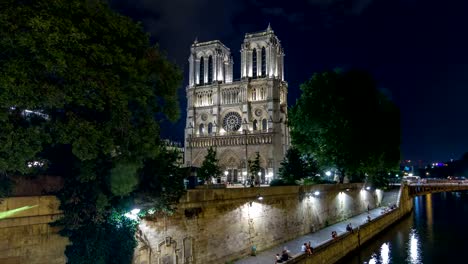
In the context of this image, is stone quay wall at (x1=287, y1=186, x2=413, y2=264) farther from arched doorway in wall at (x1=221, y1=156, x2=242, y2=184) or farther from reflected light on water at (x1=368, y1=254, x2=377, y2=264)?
arched doorway in wall at (x1=221, y1=156, x2=242, y2=184)

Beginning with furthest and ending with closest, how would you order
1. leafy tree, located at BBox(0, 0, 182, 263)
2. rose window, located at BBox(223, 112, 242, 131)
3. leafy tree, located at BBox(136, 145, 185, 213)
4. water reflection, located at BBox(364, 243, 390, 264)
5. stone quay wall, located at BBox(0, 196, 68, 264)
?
rose window, located at BBox(223, 112, 242, 131), water reflection, located at BBox(364, 243, 390, 264), leafy tree, located at BBox(136, 145, 185, 213), stone quay wall, located at BBox(0, 196, 68, 264), leafy tree, located at BBox(0, 0, 182, 263)

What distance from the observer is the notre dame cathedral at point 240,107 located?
220ft

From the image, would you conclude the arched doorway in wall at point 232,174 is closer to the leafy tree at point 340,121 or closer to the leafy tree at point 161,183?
the leafy tree at point 340,121

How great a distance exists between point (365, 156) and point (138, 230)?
93.1ft

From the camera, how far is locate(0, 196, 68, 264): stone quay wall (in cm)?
1022

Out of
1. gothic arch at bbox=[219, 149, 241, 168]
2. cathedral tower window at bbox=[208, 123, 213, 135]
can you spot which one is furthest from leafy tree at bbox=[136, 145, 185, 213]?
cathedral tower window at bbox=[208, 123, 213, 135]

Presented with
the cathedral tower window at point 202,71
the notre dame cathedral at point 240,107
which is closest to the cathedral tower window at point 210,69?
the notre dame cathedral at point 240,107

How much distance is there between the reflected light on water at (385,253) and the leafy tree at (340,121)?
8.56m

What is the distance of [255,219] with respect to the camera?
2083cm

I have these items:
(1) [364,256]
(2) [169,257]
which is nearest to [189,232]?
(2) [169,257]

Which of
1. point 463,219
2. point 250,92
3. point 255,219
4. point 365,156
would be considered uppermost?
point 250,92

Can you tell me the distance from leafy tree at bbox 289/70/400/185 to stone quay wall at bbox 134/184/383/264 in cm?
676

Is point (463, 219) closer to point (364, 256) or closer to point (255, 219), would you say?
point (364, 256)

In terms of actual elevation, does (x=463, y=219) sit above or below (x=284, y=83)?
below
